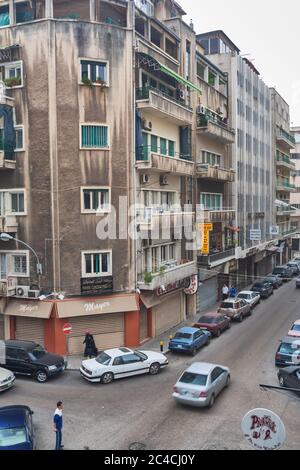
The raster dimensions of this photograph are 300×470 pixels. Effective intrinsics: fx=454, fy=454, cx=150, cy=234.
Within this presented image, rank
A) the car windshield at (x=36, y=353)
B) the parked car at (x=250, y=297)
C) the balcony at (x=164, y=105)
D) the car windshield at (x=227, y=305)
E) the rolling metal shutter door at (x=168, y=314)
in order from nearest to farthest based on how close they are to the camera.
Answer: the car windshield at (x=36, y=353)
the balcony at (x=164, y=105)
the rolling metal shutter door at (x=168, y=314)
the car windshield at (x=227, y=305)
the parked car at (x=250, y=297)

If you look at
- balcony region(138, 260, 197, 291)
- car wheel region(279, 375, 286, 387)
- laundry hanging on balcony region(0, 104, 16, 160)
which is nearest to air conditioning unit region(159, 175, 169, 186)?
balcony region(138, 260, 197, 291)

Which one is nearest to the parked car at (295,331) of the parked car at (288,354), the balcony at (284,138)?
the parked car at (288,354)

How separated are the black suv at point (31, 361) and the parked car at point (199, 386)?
22.0ft

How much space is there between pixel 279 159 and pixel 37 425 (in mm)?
54659

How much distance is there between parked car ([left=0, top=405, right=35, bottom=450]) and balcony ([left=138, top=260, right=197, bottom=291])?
42.3 feet

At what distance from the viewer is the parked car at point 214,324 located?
29453 millimetres

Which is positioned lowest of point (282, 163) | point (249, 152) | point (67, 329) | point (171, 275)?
point (67, 329)

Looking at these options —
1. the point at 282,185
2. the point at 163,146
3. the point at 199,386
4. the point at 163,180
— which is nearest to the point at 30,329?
the point at 199,386

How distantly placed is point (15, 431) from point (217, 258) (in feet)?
85.4

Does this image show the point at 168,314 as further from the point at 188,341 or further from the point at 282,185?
the point at 282,185

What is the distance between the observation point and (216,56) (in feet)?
146

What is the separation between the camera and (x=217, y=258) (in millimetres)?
37906

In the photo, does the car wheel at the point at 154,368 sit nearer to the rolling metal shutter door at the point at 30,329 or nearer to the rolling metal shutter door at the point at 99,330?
the rolling metal shutter door at the point at 99,330

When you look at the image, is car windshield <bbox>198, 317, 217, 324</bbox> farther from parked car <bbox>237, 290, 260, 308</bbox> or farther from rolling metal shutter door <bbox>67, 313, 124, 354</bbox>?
parked car <bbox>237, 290, 260, 308</bbox>
